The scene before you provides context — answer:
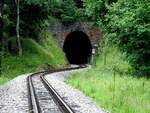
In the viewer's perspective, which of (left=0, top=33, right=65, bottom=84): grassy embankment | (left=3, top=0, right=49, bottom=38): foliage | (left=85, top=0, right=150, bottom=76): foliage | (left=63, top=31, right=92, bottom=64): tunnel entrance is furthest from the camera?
(left=63, top=31, right=92, bottom=64): tunnel entrance

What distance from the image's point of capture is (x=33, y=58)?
48.8 meters

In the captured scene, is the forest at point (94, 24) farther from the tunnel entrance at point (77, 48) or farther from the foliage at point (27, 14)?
the tunnel entrance at point (77, 48)

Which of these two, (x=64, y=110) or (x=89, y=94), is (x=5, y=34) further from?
(x=64, y=110)

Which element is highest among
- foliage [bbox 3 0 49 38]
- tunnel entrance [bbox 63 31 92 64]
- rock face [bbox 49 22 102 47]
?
foliage [bbox 3 0 49 38]

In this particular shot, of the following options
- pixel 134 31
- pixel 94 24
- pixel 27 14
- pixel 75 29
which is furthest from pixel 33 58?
pixel 134 31

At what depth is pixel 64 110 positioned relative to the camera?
1469cm

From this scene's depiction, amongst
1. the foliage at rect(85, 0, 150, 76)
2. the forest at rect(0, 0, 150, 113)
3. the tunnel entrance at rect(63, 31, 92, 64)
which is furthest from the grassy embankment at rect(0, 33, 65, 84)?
the foliage at rect(85, 0, 150, 76)

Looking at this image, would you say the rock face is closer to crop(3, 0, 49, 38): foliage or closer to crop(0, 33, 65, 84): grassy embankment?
crop(0, 33, 65, 84): grassy embankment

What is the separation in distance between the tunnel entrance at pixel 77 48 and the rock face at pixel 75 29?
13.8 feet

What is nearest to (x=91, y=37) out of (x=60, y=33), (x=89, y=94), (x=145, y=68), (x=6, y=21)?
(x=60, y=33)

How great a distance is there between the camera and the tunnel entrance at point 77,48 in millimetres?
73000

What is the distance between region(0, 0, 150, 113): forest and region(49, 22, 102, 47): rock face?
2.60 ft

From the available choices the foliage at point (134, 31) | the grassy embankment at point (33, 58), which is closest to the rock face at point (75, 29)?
the grassy embankment at point (33, 58)

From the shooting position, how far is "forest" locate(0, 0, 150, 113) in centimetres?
2773
